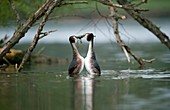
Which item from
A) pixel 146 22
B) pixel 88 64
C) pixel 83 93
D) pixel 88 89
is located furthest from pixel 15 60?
pixel 83 93

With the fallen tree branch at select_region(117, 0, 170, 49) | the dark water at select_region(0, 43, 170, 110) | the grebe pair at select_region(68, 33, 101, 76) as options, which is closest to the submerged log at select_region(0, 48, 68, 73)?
the dark water at select_region(0, 43, 170, 110)

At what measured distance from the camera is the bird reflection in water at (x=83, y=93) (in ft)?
35.5

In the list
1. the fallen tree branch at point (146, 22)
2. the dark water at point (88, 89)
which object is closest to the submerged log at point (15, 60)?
the dark water at point (88, 89)

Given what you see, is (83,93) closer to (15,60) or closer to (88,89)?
(88,89)

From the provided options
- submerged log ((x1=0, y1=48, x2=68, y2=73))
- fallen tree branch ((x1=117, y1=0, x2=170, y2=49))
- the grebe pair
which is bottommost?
submerged log ((x1=0, y1=48, x2=68, y2=73))

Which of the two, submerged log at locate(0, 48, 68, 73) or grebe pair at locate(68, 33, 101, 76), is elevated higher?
grebe pair at locate(68, 33, 101, 76)

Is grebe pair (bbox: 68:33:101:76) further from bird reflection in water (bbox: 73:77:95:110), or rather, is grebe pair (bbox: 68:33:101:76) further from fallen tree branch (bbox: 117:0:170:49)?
fallen tree branch (bbox: 117:0:170:49)

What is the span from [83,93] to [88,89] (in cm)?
46

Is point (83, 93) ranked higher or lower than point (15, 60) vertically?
higher

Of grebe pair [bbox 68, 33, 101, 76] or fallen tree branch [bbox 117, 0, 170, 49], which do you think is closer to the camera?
grebe pair [bbox 68, 33, 101, 76]

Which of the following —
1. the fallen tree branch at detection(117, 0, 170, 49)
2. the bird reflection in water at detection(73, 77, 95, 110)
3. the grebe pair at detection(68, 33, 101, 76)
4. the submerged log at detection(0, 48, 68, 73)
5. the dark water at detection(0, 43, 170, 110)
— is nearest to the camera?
the bird reflection in water at detection(73, 77, 95, 110)

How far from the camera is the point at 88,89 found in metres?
12.8

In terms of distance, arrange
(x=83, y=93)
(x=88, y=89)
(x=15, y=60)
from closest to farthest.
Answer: (x=83, y=93) → (x=88, y=89) → (x=15, y=60)

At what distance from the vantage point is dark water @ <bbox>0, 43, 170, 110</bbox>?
35.9 ft
